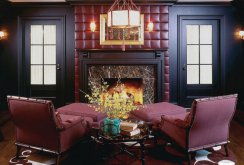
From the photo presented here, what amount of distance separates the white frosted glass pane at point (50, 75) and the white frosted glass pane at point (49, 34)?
54cm

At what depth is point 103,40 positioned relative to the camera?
6.64 metres

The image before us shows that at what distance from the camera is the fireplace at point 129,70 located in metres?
6.64

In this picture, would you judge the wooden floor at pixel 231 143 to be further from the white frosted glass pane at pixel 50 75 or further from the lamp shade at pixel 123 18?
the lamp shade at pixel 123 18

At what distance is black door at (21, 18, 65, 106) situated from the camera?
6852mm

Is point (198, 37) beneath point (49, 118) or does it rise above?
above

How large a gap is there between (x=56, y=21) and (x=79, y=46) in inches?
31.0

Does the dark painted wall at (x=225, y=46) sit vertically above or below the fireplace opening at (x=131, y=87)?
above

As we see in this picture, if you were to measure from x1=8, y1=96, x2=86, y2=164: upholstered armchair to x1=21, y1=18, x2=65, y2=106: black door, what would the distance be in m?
2.99

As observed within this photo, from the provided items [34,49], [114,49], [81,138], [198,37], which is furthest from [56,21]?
[81,138]

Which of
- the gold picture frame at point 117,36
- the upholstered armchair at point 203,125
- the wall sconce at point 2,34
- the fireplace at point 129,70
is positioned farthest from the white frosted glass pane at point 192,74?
the wall sconce at point 2,34

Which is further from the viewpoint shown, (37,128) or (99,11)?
(99,11)

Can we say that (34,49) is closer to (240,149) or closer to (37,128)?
(37,128)

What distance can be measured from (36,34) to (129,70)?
84.6 inches

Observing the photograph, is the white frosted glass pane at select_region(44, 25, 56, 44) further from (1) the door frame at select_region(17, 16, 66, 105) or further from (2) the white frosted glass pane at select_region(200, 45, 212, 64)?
(2) the white frosted glass pane at select_region(200, 45, 212, 64)
